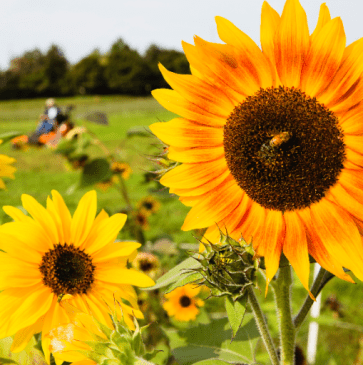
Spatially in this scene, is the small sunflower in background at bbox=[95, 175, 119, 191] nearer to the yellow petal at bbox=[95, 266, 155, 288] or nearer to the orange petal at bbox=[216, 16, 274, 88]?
the yellow petal at bbox=[95, 266, 155, 288]

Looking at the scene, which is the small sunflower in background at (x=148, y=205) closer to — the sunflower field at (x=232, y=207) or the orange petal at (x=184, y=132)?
the sunflower field at (x=232, y=207)

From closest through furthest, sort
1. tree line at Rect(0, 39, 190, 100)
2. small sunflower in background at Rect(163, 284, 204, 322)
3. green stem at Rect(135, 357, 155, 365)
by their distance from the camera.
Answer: green stem at Rect(135, 357, 155, 365), small sunflower in background at Rect(163, 284, 204, 322), tree line at Rect(0, 39, 190, 100)

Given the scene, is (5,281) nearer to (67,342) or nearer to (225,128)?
(67,342)

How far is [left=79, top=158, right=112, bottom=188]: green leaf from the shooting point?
152 centimetres

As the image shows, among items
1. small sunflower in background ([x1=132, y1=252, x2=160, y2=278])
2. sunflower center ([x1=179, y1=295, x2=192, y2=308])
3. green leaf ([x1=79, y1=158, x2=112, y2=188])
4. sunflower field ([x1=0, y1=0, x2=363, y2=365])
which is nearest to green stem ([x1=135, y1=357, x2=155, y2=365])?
sunflower field ([x1=0, y1=0, x2=363, y2=365])

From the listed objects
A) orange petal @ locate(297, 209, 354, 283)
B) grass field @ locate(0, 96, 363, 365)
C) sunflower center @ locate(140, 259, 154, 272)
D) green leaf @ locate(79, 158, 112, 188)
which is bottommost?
grass field @ locate(0, 96, 363, 365)

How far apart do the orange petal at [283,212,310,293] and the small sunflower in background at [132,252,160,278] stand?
34.2 inches

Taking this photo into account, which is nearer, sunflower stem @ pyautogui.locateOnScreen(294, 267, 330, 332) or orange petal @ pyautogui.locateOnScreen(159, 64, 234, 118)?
orange petal @ pyautogui.locateOnScreen(159, 64, 234, 118)

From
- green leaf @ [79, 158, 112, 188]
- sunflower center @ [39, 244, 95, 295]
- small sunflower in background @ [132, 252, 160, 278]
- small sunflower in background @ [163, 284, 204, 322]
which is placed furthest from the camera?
small sunflower in background @ [163, 284, 204, 322]

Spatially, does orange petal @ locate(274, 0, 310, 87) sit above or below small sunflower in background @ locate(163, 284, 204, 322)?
above

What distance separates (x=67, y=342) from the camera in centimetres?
51

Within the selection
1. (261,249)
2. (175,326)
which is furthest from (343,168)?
(175,326)

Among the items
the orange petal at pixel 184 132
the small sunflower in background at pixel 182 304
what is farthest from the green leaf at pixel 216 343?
the small sunflower in background at pixel 182 304

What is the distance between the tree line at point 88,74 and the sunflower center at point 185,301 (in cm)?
2121
